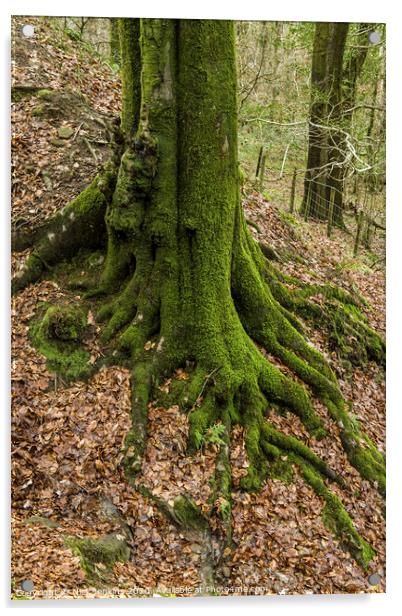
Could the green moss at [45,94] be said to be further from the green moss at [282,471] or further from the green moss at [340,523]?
the green moss at [340,523]

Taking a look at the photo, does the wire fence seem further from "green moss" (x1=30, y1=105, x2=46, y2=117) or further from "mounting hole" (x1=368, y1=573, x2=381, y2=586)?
"mounting hole" (x1=368, y1=573, x2=381, y2=586)

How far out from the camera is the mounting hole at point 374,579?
4.17 meters

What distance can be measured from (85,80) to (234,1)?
2.47m

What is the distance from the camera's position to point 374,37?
14.9 ft

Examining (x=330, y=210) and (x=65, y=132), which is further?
(x=330, y=210)

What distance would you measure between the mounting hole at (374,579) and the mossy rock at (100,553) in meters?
2.07

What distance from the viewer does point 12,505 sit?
3.86 meters

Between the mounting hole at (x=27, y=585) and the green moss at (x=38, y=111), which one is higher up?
the green moss at (x=38, y=111)

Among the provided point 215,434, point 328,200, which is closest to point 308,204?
point 328,200

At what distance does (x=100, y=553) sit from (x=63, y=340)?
183cm

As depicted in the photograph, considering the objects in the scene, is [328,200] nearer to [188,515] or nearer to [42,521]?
[188,515]

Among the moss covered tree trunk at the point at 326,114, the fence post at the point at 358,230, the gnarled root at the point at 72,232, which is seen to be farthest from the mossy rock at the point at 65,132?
the fence post at the point at 358,230

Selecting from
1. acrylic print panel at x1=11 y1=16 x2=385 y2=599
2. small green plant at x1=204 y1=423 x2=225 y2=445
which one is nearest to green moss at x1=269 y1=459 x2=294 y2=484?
acrylic print panel at x1=11 y1=16 x2=385 y2=599
